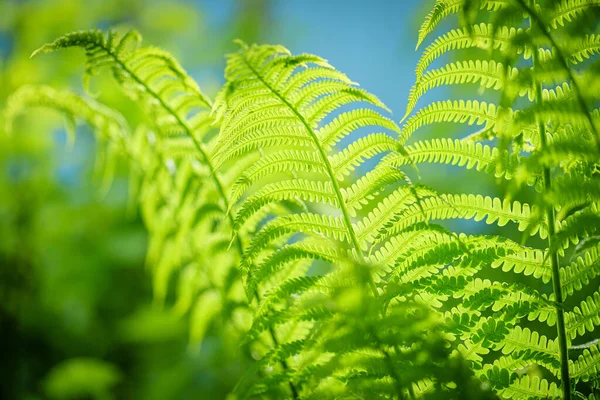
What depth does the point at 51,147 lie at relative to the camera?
2.93 metres

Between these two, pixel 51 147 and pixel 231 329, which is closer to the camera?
pixel 231 329

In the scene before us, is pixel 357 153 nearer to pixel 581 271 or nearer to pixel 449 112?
pixel 449 112

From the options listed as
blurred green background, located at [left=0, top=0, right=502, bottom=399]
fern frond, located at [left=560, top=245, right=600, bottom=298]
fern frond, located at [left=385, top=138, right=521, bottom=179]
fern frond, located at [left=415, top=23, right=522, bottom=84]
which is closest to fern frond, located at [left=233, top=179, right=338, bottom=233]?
fern frond, located at [left=385, top=138, right=521, bottom=179]

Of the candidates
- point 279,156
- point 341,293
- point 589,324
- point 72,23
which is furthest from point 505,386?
point 72,23

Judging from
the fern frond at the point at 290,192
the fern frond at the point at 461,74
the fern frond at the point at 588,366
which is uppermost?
the fern frond at the point at 461,74

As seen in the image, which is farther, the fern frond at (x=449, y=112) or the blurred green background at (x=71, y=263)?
the blurred green background at (x=71, y=263)

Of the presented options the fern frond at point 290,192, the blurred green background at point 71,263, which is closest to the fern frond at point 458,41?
the fern frond at point 290,192

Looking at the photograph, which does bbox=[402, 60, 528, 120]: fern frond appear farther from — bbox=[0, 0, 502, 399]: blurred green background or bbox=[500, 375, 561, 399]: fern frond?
bbox=[0, 0, 502, 399]: blurred green background

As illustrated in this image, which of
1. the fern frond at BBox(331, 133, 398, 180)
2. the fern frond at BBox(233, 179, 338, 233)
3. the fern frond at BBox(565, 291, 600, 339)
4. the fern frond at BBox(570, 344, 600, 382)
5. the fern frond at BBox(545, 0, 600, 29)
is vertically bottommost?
the fern frond at BBox(570, 344, 600, 382)

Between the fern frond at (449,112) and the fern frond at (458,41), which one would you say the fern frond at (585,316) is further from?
the fern frond at (458,41)

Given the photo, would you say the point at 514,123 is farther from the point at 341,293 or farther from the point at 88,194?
the point at 88,194

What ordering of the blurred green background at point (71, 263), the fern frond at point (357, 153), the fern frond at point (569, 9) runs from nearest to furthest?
the fern frond at point (569, 9) → the fern frond at point (357, 153) → the blurred green background at point (71, 263)

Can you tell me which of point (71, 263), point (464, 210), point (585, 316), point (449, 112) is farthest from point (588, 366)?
point (71, 263)

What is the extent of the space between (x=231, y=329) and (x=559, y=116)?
999 millimetres
